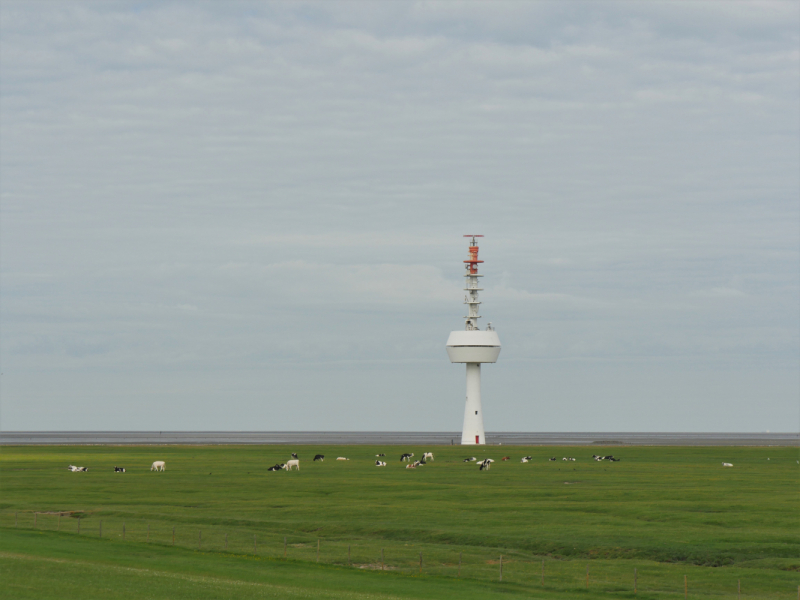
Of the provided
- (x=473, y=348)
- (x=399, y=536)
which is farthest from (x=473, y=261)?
(x=399, y=536)

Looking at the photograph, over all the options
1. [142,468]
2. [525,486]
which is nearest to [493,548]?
[525,486]

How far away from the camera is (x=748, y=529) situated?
5047 centimetres

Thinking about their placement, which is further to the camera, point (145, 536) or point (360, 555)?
point (145, 536)

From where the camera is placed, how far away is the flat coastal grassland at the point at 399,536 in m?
37.4

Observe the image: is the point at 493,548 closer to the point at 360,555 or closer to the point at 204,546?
the point at 360,555

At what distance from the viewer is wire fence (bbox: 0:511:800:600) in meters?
37.8

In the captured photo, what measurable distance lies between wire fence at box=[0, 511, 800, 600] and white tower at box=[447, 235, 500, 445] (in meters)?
89.7

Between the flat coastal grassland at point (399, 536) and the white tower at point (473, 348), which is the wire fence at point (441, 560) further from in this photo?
the white tower at point (473, 348)

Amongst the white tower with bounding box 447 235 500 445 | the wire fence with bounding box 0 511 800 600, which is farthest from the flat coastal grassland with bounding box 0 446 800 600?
the white tower with bounding box 447 235 500 445

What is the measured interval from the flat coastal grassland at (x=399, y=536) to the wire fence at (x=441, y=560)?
0.13m

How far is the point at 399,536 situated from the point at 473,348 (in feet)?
300

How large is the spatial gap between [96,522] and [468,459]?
60.6m

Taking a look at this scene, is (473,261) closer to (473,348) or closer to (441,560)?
(473,348)

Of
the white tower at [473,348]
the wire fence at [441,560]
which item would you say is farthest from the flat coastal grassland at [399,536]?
the white tower at [473,348]
